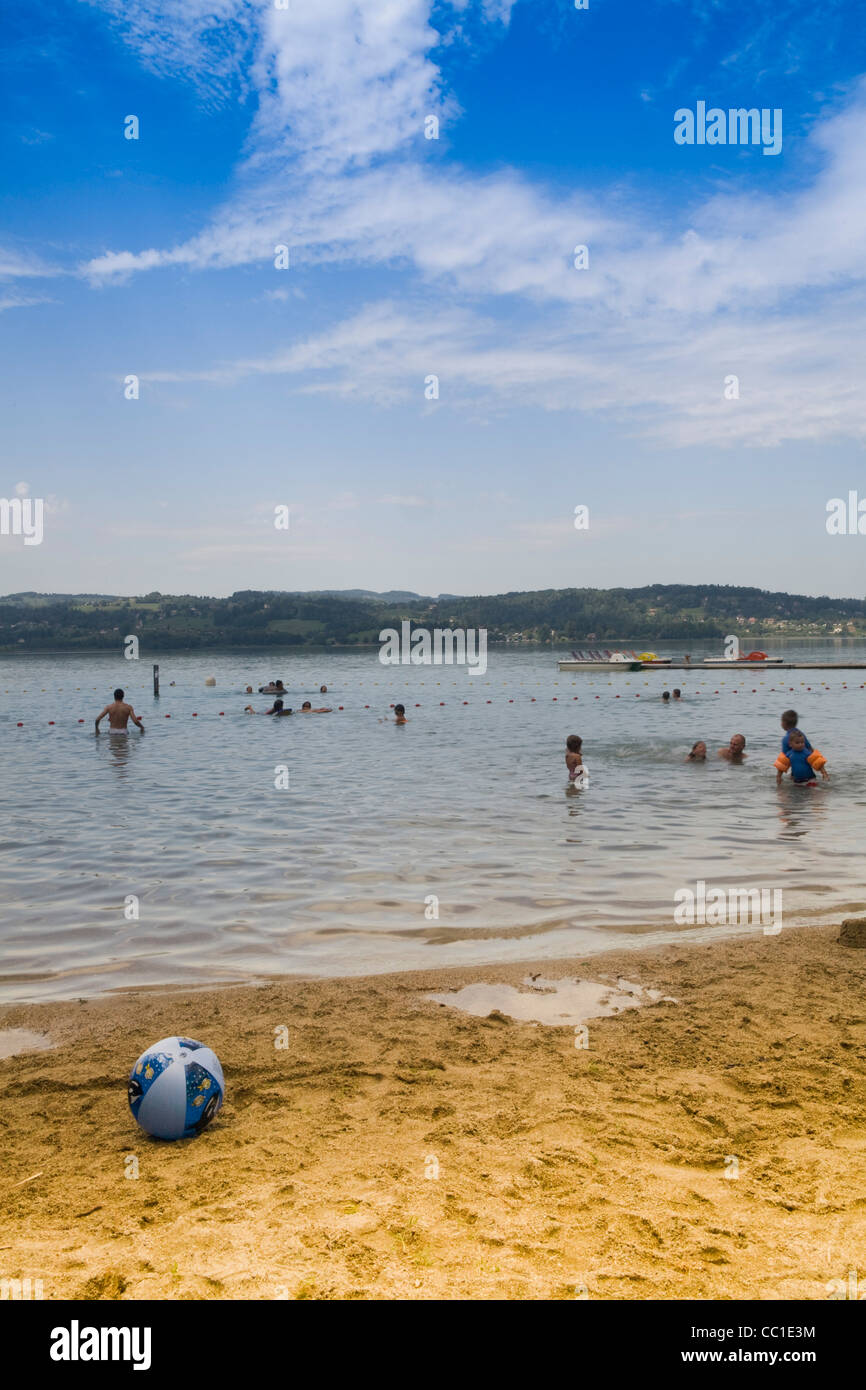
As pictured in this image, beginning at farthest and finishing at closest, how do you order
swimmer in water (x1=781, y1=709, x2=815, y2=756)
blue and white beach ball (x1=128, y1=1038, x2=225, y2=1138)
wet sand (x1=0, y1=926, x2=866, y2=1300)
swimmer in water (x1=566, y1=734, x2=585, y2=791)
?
swimmer in water (x1=566, y1=734, x2=585, y2=791)
swimmer in water (x1=781, y1=709, x2=815, y2=756)
blue and white beach ball (x1=128, y1=1038, x2=225, y2=1138)
wet sand (x1=0, y1=926, x2=866, y2=1300)

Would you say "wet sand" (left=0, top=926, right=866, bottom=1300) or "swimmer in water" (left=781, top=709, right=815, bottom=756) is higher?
"swimmer in water" (left=781, top=709, right=815, bottom=756)

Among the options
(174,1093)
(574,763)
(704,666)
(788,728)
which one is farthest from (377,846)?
(704,666)

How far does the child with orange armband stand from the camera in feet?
63.0

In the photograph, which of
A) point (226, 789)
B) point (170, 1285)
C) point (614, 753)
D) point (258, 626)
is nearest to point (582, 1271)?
point (170, 1285)

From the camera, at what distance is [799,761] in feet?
63.1

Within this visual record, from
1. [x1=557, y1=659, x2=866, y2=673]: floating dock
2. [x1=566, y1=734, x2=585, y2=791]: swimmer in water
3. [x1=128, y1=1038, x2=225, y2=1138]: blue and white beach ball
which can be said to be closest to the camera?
[x1=128, y1=1038, x2=225, y2=1138]: blue and white beach ball

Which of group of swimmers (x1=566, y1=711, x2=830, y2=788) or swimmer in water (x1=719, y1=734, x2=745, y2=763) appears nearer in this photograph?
group of swimmers (x1=566, y1=711, x2=830, y2=788)

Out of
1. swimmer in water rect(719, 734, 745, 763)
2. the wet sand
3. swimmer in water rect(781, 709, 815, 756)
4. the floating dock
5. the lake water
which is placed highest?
the floating dock

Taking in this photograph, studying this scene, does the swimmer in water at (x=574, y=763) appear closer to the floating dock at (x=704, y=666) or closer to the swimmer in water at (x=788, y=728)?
the swimmer in water at (x=788, y=728)

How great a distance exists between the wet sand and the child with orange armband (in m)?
11.9

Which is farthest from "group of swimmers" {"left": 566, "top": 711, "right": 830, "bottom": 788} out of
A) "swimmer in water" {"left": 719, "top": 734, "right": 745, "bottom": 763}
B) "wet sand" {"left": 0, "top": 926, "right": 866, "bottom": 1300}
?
"wet sand" {"left": 0, "top": 926, "right": 866, "bottom": 1300}

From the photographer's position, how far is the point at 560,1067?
250 inches

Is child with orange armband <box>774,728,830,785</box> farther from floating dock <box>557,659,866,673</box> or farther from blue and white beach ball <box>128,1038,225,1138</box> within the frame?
floating dock <box>557,659,866,673</box>
